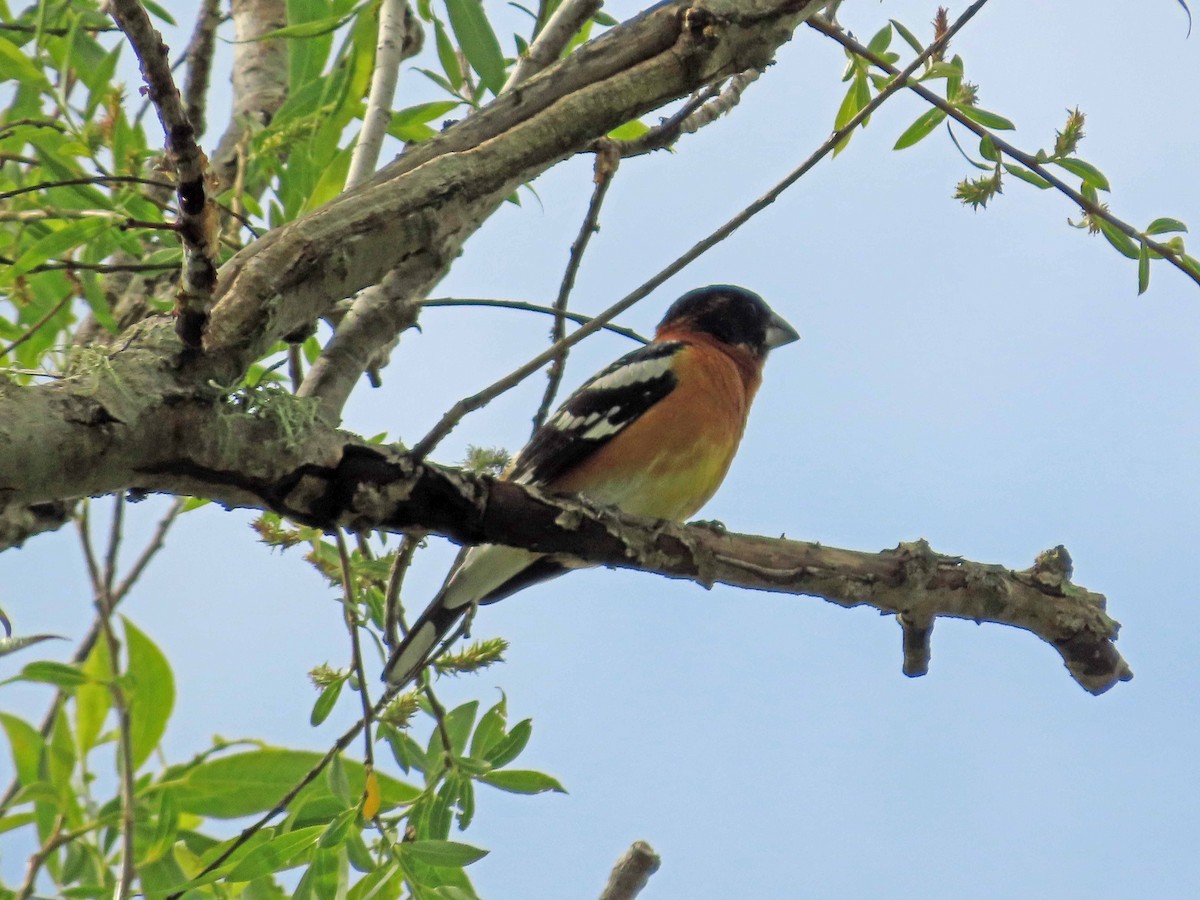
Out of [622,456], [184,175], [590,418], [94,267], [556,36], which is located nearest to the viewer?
[184,175]

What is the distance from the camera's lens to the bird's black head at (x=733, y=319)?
5.32 metres

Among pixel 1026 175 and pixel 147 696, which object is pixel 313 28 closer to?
pixel 147 696

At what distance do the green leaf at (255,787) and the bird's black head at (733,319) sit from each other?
115 inches

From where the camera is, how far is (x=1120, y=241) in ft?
10.3

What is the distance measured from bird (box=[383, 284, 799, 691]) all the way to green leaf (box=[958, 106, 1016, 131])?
123 centimetres

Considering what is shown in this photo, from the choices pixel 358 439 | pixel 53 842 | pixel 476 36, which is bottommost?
pixel 53 842

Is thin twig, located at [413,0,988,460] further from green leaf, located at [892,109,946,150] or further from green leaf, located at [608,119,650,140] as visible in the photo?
green leaf, located at [608,119,650,140]

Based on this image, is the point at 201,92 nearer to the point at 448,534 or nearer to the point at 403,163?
the point at 403,163

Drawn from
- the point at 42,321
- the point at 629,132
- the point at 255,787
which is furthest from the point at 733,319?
the point at 255,787

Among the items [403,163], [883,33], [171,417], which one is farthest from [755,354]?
[171,417]

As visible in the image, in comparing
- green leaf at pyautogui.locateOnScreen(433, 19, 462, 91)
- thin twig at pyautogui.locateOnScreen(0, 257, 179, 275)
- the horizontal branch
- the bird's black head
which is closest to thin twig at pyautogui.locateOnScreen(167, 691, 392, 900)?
the horizontal branch

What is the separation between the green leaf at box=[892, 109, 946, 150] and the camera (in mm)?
3305

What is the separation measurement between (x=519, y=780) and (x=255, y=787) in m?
0.61

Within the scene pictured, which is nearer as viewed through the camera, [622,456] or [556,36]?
[556,36]
